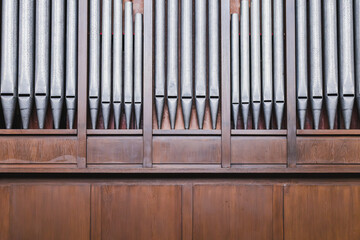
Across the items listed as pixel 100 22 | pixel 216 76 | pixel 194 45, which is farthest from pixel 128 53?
pixel 216 76

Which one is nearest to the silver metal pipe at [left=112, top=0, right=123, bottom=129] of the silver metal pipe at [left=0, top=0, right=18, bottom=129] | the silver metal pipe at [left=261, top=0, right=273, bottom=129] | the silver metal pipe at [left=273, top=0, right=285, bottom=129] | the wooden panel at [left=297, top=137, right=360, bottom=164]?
the silver metal pipe at [left=0, top=0, right=18, bottom=129]

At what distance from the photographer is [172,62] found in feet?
10.0

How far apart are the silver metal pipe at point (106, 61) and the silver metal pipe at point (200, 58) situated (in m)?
0.79

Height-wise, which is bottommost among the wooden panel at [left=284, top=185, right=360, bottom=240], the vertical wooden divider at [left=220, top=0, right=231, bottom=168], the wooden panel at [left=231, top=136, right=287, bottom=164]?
the wooden panel at [left=284, top=185, right=360, bottom=240]

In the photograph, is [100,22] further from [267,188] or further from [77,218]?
[267,188]

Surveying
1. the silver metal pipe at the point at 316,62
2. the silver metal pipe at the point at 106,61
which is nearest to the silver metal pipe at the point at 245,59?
the silver metal pipe at the point at 316,62

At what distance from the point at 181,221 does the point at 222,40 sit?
167 cm

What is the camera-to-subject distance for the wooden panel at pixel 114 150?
119 inches

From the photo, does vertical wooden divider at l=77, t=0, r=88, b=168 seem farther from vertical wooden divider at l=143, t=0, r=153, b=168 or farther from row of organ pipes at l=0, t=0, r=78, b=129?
vertical wooden divider at l=143, t=0, r=153, b=168

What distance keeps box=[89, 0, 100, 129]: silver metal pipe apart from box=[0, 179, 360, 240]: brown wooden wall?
694 millimetres

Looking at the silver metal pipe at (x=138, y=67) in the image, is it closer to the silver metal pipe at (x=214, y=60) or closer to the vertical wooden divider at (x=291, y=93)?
the silver metal pipe at (x=214, y=60)

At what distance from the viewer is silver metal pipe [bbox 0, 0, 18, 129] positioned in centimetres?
298

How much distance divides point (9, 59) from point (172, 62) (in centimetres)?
145

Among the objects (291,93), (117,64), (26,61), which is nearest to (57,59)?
(26,61)
